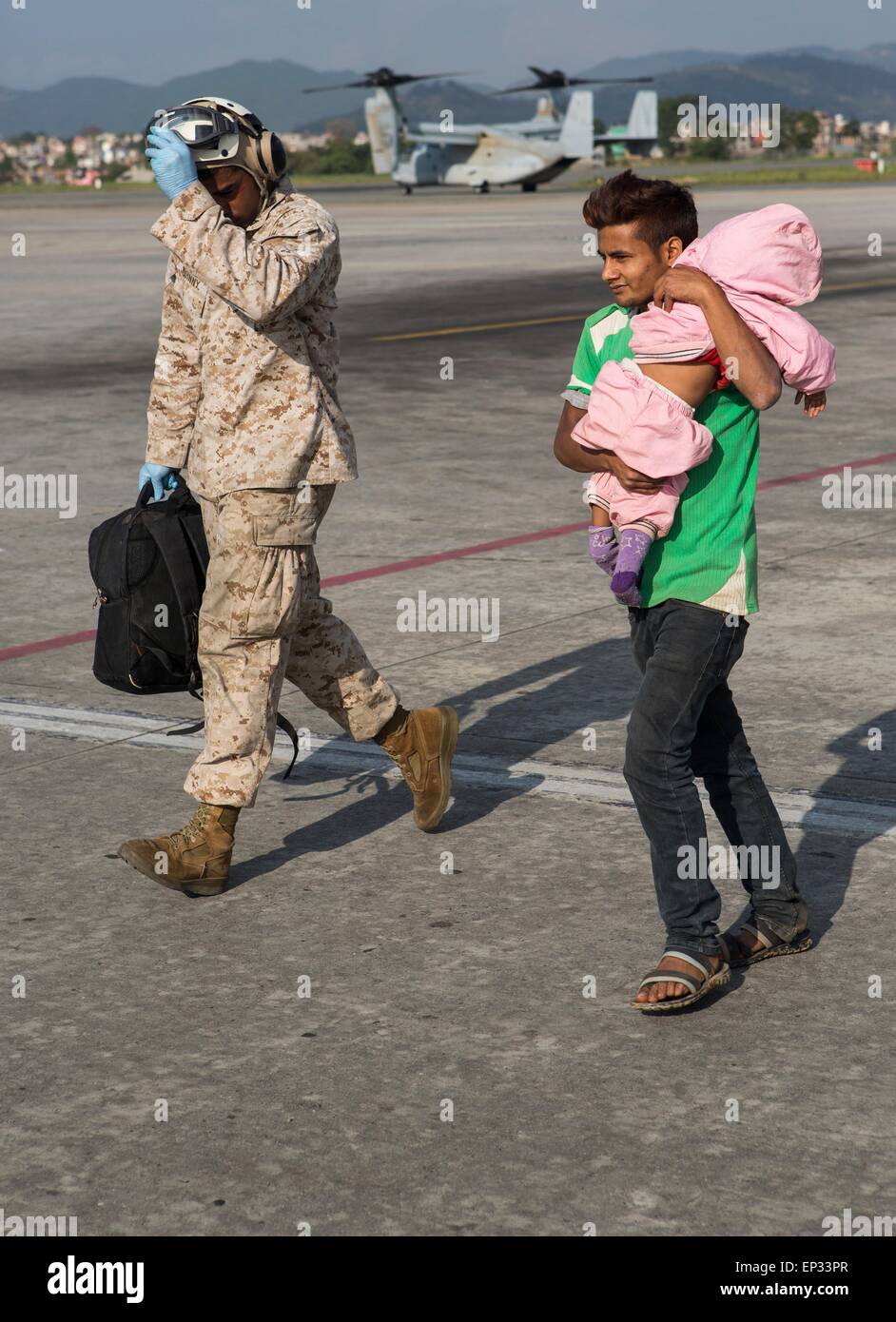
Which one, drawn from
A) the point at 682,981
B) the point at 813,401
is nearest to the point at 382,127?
the point at 813,401

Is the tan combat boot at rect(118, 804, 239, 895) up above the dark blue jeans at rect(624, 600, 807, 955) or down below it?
below

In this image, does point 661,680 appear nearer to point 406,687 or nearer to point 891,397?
point 406,687

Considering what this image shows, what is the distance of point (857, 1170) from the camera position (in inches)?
133

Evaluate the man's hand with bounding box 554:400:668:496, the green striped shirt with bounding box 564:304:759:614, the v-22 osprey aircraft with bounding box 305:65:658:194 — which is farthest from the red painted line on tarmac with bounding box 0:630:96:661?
the v-22 osprey aircraft with bounding box 305:65:658:194

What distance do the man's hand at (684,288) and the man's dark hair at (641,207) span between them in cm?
11

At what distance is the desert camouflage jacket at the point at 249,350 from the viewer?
4.52 metres

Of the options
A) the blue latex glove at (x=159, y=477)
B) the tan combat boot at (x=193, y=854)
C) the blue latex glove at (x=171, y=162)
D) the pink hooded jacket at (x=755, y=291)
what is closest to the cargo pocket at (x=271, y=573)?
the blue latex glove at (x=159, y=477)

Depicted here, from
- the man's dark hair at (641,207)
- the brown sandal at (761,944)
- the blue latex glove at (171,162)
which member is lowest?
the brown sandal at (761,944)

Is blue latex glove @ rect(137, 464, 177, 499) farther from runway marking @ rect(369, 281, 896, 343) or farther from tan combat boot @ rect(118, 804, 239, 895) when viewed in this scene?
runway marking @ rect(369, 281, 896, 343)

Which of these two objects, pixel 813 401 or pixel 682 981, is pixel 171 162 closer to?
pixel 813 401

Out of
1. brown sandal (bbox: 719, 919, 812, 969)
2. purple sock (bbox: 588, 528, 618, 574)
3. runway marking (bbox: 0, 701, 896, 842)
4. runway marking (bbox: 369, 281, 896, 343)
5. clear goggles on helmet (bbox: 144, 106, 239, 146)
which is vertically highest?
clear goggles on helmet (bbox: 144, 106, 239, 146)

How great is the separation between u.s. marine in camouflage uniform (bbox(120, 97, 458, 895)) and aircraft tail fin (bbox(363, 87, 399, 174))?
70926mm

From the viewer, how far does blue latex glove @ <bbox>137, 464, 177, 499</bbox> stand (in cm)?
506

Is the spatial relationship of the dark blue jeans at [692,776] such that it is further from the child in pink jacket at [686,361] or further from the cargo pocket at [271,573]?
the cargo pocket at [271,573]
